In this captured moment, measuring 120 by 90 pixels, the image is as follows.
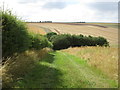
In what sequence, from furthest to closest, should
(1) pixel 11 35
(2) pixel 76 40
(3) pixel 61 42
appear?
(2) pixel 76 40 → (3) pixel 61 42 → (1) pixel 11 35

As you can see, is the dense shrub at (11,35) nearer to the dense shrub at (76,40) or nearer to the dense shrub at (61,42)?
the dense shrub at (61,42)

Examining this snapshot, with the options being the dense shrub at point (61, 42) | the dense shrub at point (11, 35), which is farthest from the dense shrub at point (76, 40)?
the dense shrub at point (11, 35)

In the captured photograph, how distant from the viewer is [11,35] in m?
8.36

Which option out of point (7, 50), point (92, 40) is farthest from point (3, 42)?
point (92, 40)

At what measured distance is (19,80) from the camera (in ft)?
22.6

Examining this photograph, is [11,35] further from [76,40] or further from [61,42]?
[76,40]

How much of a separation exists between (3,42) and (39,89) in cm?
327

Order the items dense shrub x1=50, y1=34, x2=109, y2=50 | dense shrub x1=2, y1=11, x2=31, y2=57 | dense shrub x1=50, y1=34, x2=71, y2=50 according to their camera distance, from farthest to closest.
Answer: dense shrub x1=50, y1=34, x2=109, y2=50
dense shrub x1=50, y1=34, x2=71, y2=50
dense shrub x1=2, y1=11, x2=31, y2=57

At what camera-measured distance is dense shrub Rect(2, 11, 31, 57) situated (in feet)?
26.1

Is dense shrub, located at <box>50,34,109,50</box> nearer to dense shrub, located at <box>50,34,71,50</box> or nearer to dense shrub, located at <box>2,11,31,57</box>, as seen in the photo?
dense shrub, located at <box>50,34,71,50</box>

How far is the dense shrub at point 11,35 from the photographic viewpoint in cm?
795

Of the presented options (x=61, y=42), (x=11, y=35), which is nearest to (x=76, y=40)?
(x=61, y=42)

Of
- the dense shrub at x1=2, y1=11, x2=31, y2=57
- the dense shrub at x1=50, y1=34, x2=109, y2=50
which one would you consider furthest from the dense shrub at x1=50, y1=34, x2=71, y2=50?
the dense shrub at x1=2, y1=11, x2=31, y2=57

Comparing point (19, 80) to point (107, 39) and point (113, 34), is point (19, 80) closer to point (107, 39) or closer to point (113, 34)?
point (107, 39)
